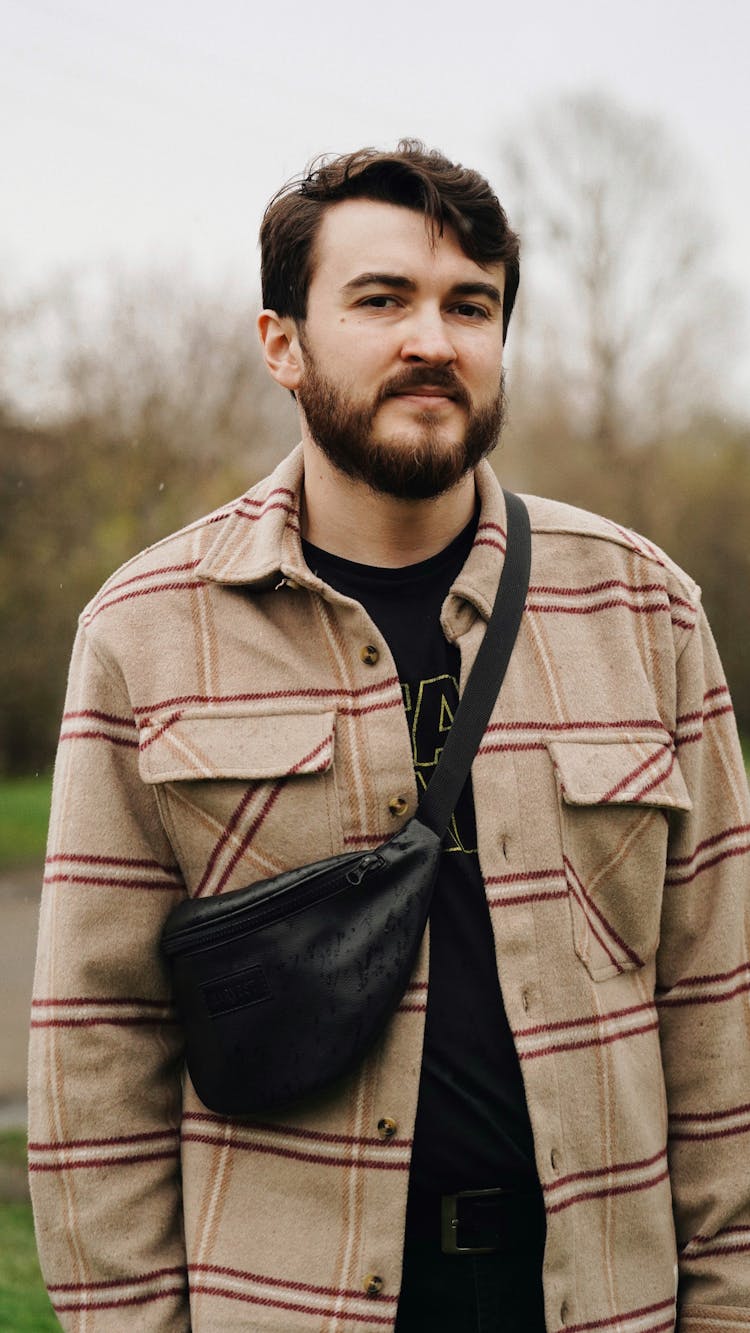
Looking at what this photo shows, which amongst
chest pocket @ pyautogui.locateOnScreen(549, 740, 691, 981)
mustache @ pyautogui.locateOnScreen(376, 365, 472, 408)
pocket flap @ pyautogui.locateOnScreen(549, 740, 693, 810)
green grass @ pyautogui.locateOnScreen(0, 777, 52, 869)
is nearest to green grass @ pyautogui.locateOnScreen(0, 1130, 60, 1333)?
chest pocket @ pyautogui.locateOnScreen(549, 740, 691, 981)

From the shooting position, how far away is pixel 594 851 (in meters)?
1.99

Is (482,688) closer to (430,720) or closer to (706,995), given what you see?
(430,720)

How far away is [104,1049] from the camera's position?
6.42 feet

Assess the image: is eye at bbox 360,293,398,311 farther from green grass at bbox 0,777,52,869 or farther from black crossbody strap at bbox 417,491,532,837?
green grass at bbox 0,777,52,869

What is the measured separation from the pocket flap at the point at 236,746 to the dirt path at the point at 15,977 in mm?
4390

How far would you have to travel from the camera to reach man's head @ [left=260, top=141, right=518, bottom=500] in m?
2.00

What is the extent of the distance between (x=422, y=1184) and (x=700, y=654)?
91 centimetres

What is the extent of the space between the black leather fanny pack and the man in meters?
0.07

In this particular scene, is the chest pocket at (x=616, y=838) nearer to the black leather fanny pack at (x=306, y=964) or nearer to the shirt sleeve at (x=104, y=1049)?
the black leather fanny pack at (x=306, y=964)

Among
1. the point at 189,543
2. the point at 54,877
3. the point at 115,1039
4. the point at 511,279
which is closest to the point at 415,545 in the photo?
the point at 189,543

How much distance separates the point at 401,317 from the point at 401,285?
0.16 ft

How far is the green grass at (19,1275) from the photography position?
3.89 meters

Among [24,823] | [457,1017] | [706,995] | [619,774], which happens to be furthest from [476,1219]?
[24,823]

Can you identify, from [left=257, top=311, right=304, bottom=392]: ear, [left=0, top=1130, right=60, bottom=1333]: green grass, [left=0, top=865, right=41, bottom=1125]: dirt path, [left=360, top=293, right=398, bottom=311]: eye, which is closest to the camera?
[left=360, top=293, right=398, bottom=311]: eye
